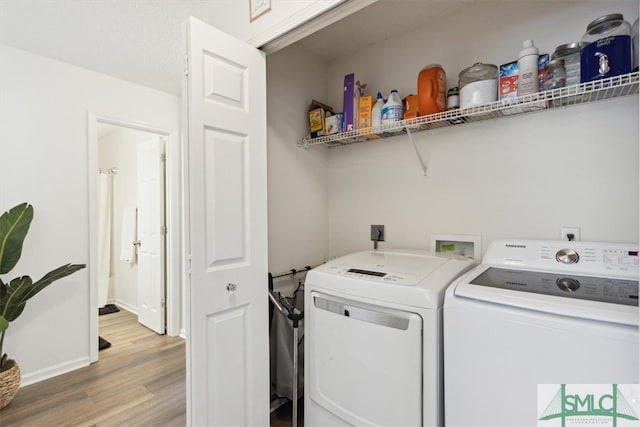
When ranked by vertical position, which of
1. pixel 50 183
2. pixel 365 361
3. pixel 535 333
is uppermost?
pixel 50 183

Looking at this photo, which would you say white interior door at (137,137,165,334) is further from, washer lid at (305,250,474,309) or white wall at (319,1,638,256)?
washer lid at (305,250,474,309)

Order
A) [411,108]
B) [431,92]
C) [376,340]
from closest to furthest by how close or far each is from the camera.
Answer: [376,340]
[431,92]
[411,108]

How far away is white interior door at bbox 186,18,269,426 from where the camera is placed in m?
1.25

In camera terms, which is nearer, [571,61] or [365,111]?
[571,61]

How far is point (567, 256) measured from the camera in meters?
1.26

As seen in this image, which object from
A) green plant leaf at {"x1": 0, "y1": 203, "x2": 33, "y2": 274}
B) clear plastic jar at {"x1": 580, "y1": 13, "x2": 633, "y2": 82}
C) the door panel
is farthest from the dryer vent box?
green plant leaf at {"x1": 0, "y1": 203, "x2": 33, "y2": 274}

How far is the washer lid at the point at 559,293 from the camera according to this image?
33.3 inches

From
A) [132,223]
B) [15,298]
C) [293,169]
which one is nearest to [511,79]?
[293,169]

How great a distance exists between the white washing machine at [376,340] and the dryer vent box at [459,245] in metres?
0.25

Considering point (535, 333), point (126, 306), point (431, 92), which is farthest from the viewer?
point (126, 306)

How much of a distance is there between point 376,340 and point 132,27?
236 centimetres

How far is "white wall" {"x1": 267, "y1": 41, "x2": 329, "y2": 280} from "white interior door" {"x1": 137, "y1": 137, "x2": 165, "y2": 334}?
174cm

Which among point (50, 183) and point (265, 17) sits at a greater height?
point (265, 17)

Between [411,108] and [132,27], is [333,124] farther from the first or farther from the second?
[132,27]
